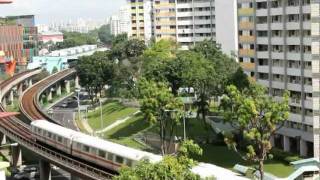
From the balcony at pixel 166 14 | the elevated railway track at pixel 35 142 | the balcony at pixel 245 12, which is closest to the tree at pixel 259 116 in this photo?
the elevated railway track at pixel 35 142

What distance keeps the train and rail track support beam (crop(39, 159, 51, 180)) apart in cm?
236

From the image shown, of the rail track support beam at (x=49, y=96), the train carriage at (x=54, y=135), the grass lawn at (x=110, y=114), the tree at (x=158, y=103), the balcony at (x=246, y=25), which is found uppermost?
the balcony at (x=246, y=25)

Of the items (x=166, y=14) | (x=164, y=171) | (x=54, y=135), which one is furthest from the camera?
(x=166, y=14)

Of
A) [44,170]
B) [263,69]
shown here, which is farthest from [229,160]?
[44,170]

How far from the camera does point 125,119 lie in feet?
351

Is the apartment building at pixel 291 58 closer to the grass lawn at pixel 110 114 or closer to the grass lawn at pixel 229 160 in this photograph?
the grass lawn at pixel 229 160

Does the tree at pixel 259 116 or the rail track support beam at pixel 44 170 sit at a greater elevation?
the tree at pixel 259 116

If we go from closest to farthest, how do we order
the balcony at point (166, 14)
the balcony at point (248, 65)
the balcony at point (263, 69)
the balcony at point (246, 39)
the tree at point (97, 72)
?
the balcony at point (263, 69), the balcony at point (248, 65), the balcony at point (246, 39), the tree at point (97, 72), the balcony at point (166, 14)

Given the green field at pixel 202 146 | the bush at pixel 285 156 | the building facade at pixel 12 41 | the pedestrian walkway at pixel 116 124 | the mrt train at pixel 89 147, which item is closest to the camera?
the mrt train at pixel 89 147

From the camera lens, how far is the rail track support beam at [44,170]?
2831 inches

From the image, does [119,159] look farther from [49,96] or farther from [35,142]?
[49,96]

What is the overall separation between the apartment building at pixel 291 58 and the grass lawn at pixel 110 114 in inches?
1249

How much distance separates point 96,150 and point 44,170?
49.5 feet

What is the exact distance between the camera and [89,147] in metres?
60.9
